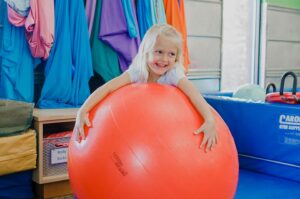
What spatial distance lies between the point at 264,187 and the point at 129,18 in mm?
1613

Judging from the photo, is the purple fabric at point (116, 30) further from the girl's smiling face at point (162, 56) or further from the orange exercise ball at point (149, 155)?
the orange exercise ball at point (149, 155)

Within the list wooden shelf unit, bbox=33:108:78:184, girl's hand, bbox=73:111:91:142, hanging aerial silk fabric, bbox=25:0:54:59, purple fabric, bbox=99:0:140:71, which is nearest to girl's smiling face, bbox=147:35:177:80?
girl's hand, bbox=73:111:91:142

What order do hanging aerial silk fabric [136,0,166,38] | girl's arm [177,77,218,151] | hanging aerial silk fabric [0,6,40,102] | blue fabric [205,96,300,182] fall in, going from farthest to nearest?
hanging aerial silk fabric [136,0,166,38] → hanging aerial silk fabric [0,6,40,102] → blue fabric [205,96,300,182] → girl's arm [177,77,218,151]

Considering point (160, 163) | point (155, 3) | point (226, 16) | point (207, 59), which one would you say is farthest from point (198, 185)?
→ point (226, 16)

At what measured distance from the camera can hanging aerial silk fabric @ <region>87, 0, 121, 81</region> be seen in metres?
2.88

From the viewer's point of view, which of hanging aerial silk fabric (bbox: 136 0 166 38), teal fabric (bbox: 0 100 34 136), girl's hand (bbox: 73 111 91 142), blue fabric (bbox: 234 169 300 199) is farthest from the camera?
hanging aerial silk fabric (bbox: 136 0 166 38)

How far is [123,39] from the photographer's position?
2.86 m

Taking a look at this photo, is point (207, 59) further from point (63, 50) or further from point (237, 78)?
point (63, 50)

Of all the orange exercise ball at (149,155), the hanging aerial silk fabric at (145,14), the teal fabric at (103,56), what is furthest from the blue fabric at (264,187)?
the hanging aerial silk fabric at (145,14)

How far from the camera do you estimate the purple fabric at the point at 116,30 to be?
2822mm

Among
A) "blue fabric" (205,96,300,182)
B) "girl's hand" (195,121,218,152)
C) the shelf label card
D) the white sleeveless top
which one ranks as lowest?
the shelf label card

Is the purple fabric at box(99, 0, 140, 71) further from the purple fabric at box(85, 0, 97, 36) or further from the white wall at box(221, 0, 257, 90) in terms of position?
the white wall at box(221, 0, 257, 90)

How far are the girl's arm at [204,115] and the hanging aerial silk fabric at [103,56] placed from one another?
4.32 ft

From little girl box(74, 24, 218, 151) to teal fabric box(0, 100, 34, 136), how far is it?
0.84 m
